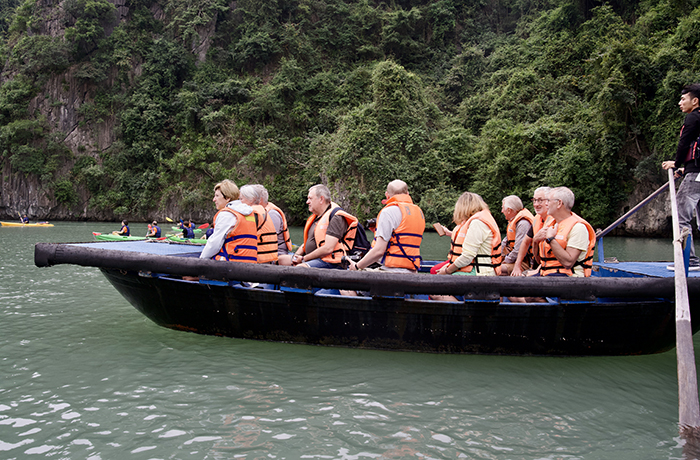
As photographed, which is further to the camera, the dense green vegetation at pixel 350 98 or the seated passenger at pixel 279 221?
the dense green vegetation at pixel 350 98

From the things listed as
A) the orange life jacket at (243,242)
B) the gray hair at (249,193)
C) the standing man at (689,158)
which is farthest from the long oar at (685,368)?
the gray hair at (249,193)

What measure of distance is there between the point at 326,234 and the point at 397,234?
833 millimetres

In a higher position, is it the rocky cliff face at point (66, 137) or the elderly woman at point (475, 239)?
the rocky cliff face at point (66, 137)

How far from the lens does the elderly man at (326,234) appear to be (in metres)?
4.86

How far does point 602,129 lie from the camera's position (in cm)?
2145

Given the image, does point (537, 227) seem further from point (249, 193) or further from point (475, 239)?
point (249, 193)

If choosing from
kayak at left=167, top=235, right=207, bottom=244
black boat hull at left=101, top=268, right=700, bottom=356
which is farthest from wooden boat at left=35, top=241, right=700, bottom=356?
kayak at left=167, top=235, right=207, bottom=244

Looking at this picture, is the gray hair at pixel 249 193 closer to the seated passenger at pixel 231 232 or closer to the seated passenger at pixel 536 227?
the seated passenger at pixel 231 232

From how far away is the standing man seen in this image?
4383 millimetres

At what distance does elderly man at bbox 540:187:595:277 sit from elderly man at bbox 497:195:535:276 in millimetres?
608

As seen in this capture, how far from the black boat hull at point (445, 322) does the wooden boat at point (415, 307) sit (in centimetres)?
1

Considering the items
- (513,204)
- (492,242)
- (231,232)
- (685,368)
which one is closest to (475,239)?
(492,242)

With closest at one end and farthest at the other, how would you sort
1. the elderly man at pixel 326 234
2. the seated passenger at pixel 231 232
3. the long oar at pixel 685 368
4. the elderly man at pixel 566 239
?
the long oar at pixel 685 368
the elderly man at pixel 566 239
the seated passenger at pixel 231 232
the elderly man at pixel 326 234

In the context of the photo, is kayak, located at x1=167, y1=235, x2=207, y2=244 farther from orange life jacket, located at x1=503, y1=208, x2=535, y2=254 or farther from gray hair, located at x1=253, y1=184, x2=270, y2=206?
orange life jacket, located at x1=503, y1=208, x2=535, y2=254
